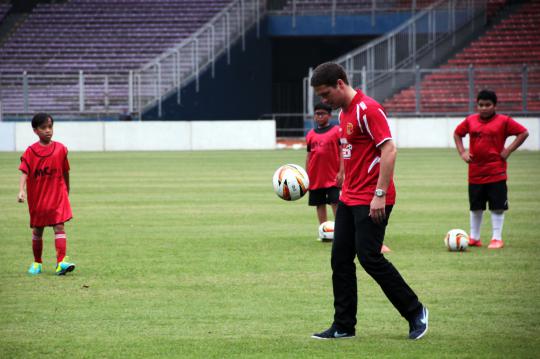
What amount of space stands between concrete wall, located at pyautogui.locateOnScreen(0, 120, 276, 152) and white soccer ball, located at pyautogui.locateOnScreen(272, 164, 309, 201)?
28484 millimetres

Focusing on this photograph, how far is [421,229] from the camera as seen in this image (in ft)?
47.2

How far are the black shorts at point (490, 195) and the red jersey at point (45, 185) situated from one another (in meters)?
5.26

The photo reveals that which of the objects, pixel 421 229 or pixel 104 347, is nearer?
pixel 104 347

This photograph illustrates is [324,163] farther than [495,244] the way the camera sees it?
Yes

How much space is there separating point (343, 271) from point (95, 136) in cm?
3244

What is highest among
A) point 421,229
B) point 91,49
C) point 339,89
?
point 91,49

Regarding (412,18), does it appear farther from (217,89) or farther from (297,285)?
(297,285)

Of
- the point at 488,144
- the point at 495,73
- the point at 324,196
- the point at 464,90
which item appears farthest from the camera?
the point at 464,90

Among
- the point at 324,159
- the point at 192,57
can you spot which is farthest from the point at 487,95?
the point at 192,57

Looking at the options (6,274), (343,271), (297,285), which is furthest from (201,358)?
(6,274)

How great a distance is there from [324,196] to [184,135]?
26.2 meters

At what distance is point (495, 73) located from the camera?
4138cm

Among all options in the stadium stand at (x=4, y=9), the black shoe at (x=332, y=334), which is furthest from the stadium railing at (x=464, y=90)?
the black shoe at (x=332, y=334)

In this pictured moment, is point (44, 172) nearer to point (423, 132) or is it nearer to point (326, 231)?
point (326, 231)
